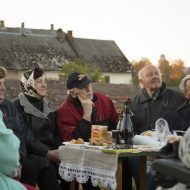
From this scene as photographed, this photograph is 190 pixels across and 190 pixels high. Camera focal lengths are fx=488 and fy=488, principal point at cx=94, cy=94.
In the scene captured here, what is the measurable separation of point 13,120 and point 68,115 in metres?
0.80

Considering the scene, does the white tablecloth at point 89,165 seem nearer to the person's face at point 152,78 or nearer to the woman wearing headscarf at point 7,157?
the woman wearing headscarf at point 7,157

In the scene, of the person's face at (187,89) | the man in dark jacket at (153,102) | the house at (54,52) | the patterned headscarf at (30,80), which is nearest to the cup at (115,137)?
the man in dark jacket at (153,102)

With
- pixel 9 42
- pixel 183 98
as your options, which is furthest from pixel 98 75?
pixel 183 98

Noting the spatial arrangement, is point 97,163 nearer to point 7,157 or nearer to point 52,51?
point 7,157

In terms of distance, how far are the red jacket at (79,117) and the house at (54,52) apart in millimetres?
40891

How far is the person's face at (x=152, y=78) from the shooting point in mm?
5379

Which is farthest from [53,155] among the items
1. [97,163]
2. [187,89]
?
[187,89]

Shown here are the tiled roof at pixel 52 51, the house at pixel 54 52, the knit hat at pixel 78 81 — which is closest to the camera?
the knit hat at pixel 78 81

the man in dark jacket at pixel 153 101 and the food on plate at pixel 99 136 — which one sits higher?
the man in dark jacket at pixel 153 101

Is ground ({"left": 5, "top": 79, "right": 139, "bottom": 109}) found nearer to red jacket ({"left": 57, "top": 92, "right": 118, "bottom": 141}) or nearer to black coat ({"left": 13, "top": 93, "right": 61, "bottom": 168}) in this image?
red jacket ({"left": 57, "top": 92, "right": 118, "bottom": 141})

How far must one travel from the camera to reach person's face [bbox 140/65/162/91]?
212 inches

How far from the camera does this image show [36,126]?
16.6ft

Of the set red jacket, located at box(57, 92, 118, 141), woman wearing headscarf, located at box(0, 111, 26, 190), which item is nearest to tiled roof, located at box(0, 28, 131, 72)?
red jacket, located at box(57, 92, 118, 141)

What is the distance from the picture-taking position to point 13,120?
14.8ft
